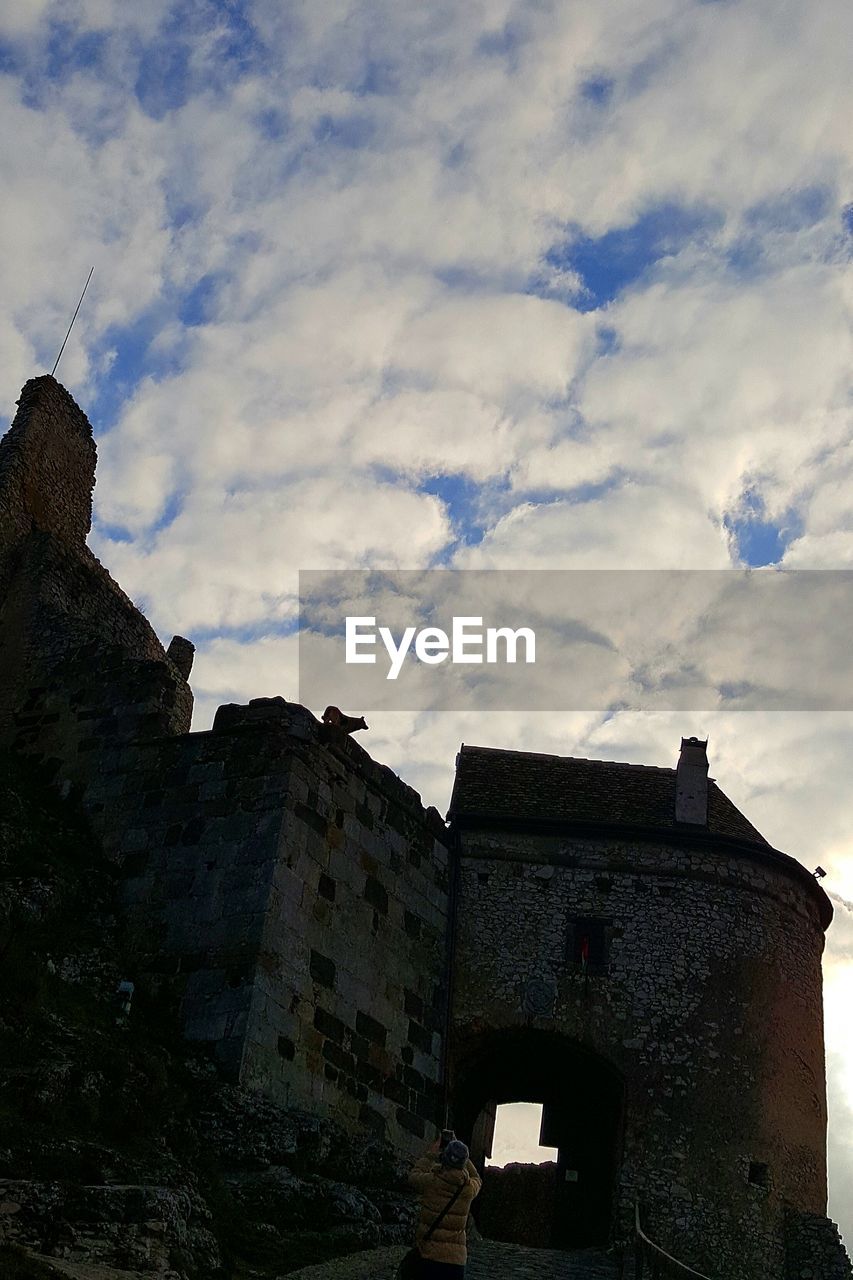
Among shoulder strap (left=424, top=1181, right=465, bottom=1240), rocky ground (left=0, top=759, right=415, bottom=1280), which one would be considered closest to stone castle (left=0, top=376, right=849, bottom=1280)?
rocky ground (left=0, top=759, right=415, bottom=1280)

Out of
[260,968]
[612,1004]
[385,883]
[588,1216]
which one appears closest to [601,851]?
[612,1004]

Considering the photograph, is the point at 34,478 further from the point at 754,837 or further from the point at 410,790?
the point at 754,837

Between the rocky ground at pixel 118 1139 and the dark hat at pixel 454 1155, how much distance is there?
6.94ft

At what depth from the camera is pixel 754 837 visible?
70.5 feet

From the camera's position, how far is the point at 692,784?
21516 mm

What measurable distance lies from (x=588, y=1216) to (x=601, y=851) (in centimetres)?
572

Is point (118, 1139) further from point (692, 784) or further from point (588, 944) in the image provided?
point (692, 784)

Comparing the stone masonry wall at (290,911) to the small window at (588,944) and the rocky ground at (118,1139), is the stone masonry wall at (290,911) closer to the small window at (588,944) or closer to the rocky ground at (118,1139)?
the rocky ground at (118,1139)

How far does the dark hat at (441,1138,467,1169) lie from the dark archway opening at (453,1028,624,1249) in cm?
938

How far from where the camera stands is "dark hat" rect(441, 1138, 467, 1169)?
934cm

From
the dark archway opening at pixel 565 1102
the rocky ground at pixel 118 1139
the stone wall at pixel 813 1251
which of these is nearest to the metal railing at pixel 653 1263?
the rocky ground at pixel 118 1139

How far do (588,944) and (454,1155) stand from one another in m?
10.5

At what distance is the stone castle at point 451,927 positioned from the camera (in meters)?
16.0

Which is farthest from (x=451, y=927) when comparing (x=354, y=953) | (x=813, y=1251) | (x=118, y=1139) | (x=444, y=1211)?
(x=444, y=1211)
